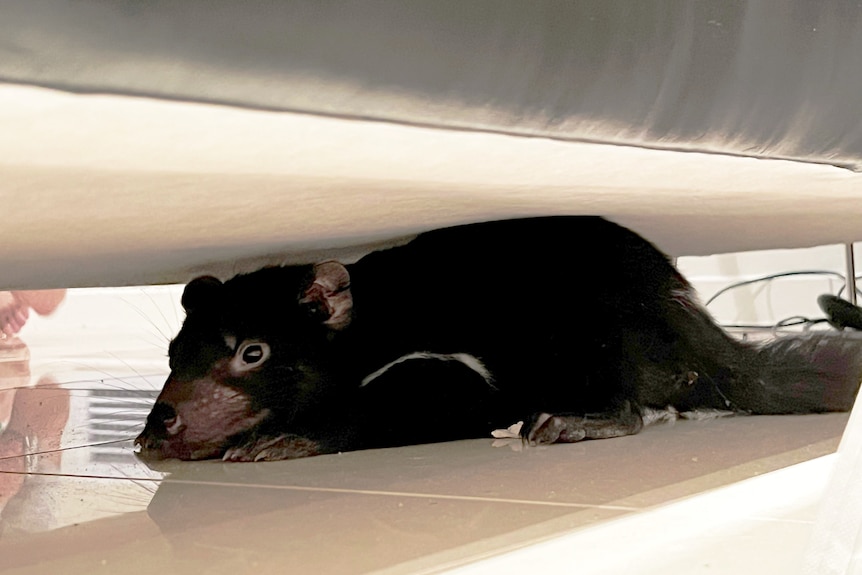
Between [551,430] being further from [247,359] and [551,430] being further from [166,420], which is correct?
[166,420]

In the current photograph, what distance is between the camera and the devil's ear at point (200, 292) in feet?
5.31

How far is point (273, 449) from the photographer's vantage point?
57.0 inches

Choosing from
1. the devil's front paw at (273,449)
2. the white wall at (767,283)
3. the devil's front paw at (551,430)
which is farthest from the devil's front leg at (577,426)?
the white wall at (767,283)

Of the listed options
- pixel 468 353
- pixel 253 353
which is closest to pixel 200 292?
pixel 253 353

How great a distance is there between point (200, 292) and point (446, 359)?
1.41 feet

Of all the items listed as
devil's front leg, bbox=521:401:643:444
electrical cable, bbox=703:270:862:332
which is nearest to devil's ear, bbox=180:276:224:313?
devil's front leg, bbox=521:401:643:444

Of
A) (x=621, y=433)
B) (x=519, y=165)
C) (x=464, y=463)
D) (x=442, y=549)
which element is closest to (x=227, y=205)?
(x=519, y=165)

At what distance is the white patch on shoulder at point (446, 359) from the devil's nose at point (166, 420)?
0.32m

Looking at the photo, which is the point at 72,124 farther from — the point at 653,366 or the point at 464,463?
the point at 653,366

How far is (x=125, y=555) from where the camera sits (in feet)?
2.87

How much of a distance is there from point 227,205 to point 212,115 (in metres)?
0.38

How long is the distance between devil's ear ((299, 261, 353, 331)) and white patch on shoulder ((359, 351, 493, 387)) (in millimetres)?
98

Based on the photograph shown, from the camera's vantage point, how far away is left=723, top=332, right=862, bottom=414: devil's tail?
5.37 ft

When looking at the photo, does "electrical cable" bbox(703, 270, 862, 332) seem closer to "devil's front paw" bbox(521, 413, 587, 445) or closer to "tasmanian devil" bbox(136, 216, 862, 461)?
"tasmanian devil" bbox(136, 216, 862, 461)
